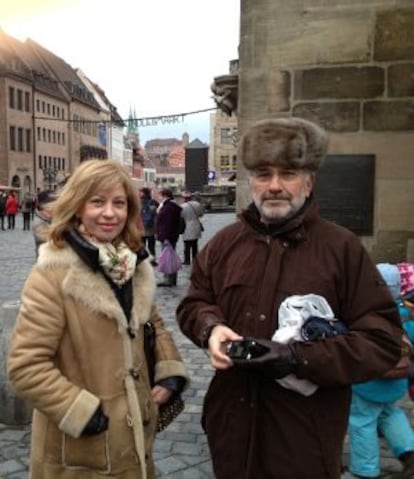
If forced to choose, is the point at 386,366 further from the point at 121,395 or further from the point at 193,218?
the point at 193,218

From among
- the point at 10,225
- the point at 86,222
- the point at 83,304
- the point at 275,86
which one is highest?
the point at 275,86

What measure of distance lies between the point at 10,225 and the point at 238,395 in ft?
82.9

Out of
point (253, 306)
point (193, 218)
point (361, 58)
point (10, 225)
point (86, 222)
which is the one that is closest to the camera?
point (253, 306)

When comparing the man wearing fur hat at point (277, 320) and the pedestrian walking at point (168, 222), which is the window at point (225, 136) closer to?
the pedestrian walking at point (168, 222)

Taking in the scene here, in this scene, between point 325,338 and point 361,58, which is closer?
point 325,338

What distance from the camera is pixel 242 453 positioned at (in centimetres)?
218

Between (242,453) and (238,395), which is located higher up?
(238,395)

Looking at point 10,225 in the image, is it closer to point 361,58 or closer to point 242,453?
point 361,58

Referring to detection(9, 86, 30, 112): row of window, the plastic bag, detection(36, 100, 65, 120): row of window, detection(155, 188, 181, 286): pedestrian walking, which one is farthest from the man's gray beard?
detection(36, 100, 65, 120): row of window

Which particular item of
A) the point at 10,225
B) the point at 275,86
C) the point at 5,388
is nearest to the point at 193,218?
the point at 275,86

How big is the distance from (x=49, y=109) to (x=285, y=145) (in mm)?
69291

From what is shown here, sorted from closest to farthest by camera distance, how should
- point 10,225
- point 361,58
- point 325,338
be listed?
point 325,338 → point 361,58 → point 10,225

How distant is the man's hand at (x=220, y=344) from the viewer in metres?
1.99

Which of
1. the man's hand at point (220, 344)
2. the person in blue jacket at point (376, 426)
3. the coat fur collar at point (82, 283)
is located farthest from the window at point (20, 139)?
the man's hand at point (220, 344)
